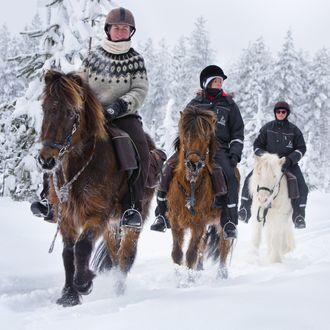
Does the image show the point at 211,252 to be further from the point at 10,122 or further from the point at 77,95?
the point at 10,122

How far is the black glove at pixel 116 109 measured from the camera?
5672mm

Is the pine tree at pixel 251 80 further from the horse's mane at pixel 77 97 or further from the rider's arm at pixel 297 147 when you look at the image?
the horse's mane at pixel 77 97

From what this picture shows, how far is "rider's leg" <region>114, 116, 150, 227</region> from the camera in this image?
5.79 meters

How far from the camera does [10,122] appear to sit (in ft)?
48.6

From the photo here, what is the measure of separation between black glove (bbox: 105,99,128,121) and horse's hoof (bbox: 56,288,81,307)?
7.20 feet

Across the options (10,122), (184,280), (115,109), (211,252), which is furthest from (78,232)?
(10,122)

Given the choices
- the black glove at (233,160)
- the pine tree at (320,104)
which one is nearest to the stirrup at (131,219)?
the black glove at (233,160)

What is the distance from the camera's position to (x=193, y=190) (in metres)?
7.08

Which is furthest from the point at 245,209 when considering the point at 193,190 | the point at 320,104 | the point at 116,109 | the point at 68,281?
the point at 320,104

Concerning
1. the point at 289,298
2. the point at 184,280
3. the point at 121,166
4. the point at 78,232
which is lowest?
the point at 184,280

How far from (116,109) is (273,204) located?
5.14 meters

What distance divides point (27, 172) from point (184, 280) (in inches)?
417

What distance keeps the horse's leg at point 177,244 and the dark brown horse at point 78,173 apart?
1.82 meters

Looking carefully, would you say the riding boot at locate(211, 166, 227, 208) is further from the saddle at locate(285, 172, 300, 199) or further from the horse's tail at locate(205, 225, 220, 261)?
the saddle at locate(285, 172, 300, 199)
